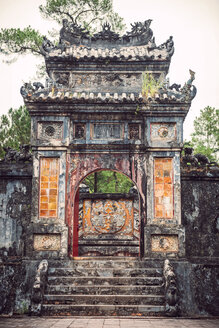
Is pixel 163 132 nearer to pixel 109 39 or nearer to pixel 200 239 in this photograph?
pixel 200 239

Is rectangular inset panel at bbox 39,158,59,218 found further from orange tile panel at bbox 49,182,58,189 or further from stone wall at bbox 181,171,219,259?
stone wall at bbox 181,171,219,259

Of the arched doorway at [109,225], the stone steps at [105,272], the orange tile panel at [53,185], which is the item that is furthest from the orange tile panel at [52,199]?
the arched doorway at [109,225]

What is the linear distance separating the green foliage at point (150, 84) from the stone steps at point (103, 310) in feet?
17.1

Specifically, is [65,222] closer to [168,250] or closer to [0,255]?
[0,255]

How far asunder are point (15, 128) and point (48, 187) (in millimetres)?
9767

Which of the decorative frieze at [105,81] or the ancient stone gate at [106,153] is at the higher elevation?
the decorative frieze at [105,81]

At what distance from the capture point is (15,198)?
9531 millimetres

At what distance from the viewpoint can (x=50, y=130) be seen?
31.4 ft

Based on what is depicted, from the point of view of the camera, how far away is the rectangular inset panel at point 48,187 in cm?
916

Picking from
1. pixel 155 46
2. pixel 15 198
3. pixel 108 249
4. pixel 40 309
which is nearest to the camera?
pixel 40 309

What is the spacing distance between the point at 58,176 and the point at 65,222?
1.17 metres

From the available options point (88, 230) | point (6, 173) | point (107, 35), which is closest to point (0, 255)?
point (6, 173)

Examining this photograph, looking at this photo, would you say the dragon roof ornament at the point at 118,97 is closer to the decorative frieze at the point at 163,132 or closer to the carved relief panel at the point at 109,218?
the decorative frieze at the point at 163,132

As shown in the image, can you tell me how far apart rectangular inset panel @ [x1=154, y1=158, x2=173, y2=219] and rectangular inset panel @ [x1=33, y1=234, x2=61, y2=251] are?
8.17ft
